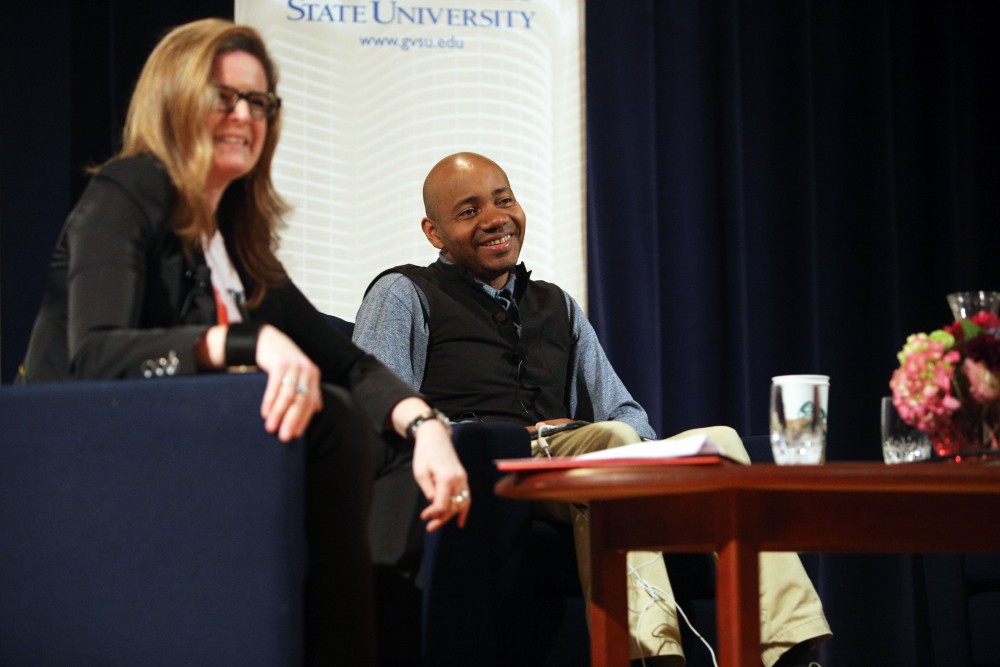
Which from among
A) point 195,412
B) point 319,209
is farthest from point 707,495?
point 319,209

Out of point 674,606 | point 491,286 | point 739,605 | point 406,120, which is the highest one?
point 406,120

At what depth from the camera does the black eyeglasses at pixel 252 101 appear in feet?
4.89

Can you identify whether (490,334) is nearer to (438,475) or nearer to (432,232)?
(432,232)

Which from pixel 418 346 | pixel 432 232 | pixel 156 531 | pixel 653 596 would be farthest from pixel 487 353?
pixel 156 531

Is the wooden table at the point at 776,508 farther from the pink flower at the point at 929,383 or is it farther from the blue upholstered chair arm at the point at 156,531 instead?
the blue upholstered chair arm at the point at 156,531

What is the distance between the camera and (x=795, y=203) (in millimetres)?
3686

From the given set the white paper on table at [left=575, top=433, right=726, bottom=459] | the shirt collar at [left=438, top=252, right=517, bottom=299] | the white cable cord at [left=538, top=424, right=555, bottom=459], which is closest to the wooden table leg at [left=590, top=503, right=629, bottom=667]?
the white paper on table at [left=575, top=433, right=726, bottom=459]

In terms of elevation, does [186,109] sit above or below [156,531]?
above

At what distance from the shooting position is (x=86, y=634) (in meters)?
1.26

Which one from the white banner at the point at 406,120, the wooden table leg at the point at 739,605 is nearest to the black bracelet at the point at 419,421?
the wooden table leg at the point at 739,605

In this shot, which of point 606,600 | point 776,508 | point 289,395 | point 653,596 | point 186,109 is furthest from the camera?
point 653,596

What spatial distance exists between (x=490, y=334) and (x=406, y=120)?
1.01 metres

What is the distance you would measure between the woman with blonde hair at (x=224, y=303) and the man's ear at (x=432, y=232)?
1.25 metres

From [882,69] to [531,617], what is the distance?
244cm
